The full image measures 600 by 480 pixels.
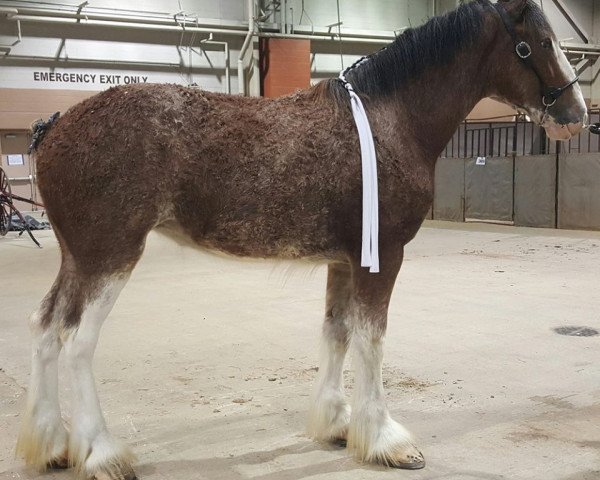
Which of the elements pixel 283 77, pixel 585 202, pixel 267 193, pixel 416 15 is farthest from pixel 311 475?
pixel 416 15

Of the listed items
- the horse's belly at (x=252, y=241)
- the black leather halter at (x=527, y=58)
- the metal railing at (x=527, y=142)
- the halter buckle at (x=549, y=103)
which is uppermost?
the metal railing at (x=527, y=142)

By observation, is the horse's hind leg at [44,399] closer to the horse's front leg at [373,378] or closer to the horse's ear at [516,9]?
the horse's front leg at [373,378]

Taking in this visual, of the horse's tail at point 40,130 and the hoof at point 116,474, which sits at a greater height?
the horse's tail at point 40,130

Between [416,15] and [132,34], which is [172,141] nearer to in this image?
[132,34]

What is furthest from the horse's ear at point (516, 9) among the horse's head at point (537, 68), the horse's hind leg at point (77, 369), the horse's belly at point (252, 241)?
the horse's hind leg at point (77, 369)

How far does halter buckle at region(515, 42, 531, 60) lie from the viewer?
255cm

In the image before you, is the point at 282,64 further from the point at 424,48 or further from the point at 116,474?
the point at 116,474

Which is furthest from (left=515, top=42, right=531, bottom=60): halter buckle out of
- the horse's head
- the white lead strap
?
the white lead strap

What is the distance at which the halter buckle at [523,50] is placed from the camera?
2.55 meters

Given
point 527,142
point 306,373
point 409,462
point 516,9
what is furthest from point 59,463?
point 527,142

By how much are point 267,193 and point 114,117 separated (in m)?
0.66

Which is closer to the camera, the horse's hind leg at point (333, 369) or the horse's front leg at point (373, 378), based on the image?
the horse's front leg at point (373, 378)

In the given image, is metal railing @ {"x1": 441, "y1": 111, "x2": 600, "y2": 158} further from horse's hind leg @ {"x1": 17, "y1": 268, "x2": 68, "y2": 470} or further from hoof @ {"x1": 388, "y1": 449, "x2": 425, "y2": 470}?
horse's hind leg @ {"x1": 17, "y1": 268, "x2": 68, "y2": 470}

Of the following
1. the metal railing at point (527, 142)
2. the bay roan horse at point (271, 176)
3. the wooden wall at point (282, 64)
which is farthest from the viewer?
the wooden wall at point (282, 64)
